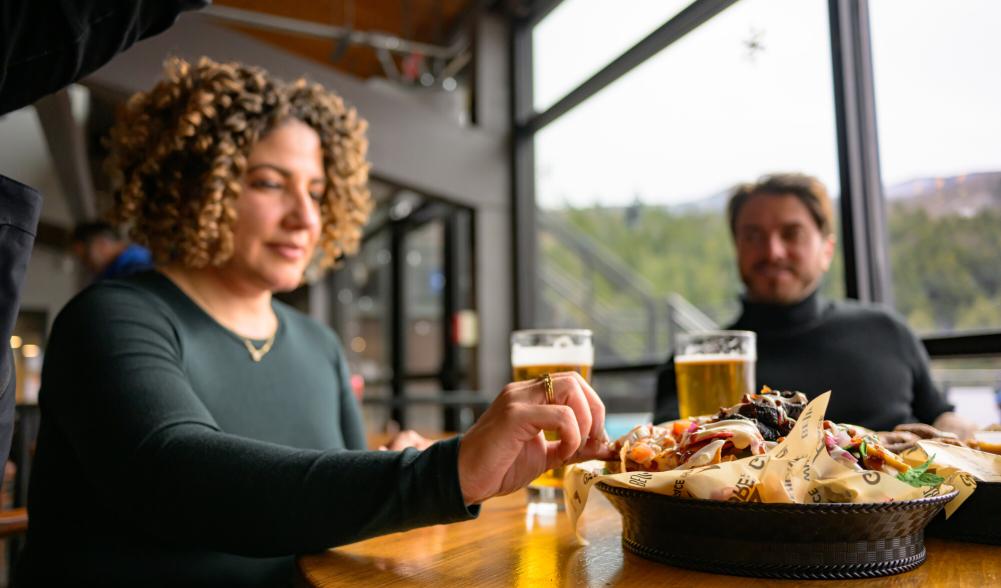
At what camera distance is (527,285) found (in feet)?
16.5

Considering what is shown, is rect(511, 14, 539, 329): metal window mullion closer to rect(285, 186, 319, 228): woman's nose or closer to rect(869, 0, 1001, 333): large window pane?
rect(869, 0, 1001, 333): large window pane

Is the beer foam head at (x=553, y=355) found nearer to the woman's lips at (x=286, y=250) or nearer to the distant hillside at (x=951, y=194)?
the woman's lips at (x=286, y=250)

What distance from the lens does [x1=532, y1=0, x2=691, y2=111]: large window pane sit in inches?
155

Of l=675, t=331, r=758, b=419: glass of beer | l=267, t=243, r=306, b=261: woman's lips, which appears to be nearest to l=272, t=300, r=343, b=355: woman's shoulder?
l=267, t=243, r=306, b=261: woman's lips

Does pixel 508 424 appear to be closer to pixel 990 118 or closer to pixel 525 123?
pixel 990 118

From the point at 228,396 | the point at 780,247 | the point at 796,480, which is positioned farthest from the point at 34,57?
the point at 780,247

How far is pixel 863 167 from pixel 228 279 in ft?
7.47

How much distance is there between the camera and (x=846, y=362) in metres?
2.19

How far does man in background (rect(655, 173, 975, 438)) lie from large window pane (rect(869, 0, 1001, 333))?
402 mm

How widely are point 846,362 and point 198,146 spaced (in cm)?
175

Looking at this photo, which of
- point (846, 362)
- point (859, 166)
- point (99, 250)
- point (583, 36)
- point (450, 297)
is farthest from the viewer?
point (450, 297)

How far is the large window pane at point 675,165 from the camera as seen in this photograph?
122 inches

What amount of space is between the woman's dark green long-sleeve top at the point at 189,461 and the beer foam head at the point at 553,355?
32 cm

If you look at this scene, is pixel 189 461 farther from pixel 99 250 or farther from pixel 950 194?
pixel 99 250
